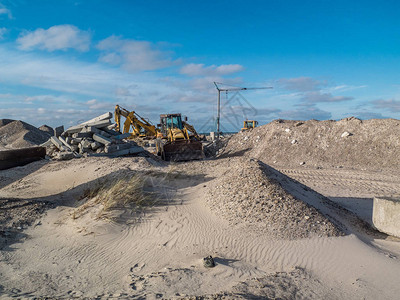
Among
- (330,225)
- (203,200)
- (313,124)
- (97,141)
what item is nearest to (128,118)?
(97,141)

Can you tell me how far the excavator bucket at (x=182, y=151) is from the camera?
16014 mm

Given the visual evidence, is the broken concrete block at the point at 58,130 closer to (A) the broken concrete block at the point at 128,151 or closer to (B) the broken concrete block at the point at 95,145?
(B) the broken concrete block at the point at 95,145

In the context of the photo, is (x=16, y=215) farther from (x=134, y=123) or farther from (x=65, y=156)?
(x=134, y=123)

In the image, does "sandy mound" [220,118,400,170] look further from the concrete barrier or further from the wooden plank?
the wooden plank

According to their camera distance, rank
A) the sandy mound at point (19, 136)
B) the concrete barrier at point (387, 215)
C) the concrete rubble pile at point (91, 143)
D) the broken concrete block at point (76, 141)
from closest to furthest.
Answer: the concrete barrier at point (387, 215) < the concrete rubble pile at point (91, 143) < the broken concrete block at point (76, 141) < the sandy mound at point (19, 136)

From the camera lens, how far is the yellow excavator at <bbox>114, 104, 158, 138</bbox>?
24.6 metres

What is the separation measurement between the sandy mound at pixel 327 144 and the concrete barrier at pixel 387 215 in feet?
30.8

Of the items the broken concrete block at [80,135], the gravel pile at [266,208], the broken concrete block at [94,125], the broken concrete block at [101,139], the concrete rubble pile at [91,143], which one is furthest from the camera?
the broken concrete block at [94,125]

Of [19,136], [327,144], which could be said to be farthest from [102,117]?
[19,136]

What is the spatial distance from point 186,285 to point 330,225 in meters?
3.10

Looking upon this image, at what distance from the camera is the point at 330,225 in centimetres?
565

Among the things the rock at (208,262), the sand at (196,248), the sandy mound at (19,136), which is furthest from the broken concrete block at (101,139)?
the sandy mound at (19,136)

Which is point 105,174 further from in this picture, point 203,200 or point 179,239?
point 179,239

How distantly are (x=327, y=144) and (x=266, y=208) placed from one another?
1245 centimetres
